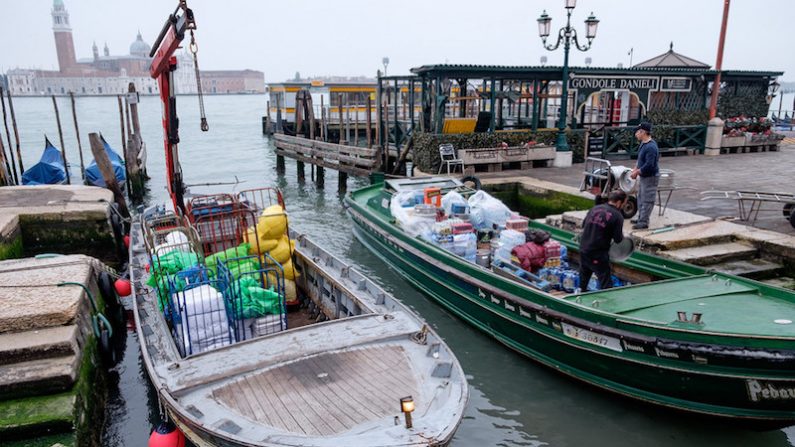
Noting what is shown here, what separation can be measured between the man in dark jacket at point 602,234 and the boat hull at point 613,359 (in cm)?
99

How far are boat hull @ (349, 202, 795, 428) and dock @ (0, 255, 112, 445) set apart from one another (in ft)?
15.7

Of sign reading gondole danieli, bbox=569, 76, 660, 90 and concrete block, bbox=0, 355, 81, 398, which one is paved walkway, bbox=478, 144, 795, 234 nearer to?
sign reading gondole danieli, bbox=569, 76, 660, 90

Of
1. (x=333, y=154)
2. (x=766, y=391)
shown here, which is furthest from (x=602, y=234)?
(x=333, y=154)

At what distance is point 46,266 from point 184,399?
4081mm

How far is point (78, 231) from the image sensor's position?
10609 millimetres

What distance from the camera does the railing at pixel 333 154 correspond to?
1795cm

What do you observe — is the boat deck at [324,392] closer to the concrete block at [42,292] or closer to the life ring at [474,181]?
the concrete block at [42,292]

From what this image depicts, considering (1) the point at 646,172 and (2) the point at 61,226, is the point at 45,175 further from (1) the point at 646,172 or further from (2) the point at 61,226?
(1) the point at 646,172

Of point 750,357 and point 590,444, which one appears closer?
point 750,357

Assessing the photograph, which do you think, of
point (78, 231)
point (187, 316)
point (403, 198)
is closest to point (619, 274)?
point (403, 198)

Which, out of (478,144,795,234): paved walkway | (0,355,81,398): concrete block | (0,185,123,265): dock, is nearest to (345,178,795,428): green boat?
(478,144,795,234): paved walkway

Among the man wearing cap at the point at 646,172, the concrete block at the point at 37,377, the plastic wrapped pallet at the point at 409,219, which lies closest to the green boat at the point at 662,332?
the plastic wrapped pallet at the point at 409,219

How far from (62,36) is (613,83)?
725 ft

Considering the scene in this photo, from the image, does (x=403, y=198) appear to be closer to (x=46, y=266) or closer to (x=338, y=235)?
(x=338, y=235)
